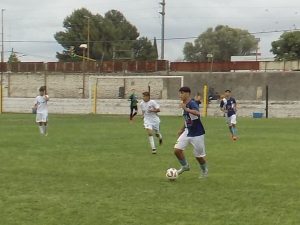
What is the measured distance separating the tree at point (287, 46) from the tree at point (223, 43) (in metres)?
24.0

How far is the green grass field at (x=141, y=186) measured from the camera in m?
8.23

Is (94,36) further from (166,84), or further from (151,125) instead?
(151,125)

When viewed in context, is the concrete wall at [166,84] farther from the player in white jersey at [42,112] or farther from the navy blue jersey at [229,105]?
the player in white jersey at [42,112]

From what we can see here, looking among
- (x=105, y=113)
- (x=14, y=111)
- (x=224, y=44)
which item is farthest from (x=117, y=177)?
(x=224, y=44)

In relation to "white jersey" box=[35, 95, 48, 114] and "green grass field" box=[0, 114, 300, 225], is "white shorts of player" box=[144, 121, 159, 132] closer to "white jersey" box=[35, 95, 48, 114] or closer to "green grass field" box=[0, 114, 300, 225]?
"green grass field" box=[0, 114, 300, 225]

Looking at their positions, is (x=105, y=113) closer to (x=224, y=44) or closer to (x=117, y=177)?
(x=117, y=177)

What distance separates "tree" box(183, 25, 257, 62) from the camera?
118688 mm

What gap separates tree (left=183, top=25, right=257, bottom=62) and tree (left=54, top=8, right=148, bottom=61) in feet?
55.8

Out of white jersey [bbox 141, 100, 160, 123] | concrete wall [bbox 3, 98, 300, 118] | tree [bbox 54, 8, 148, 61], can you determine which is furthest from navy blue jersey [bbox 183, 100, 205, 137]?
tree [bbox 54, 8, 148, 61]

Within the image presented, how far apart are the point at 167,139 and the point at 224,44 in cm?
9900

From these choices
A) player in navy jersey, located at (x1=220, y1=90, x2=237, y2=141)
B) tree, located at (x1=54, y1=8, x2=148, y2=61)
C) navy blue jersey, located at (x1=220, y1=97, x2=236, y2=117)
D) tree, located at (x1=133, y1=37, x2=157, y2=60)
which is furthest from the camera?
tree, located at (x1=133, y1=37, x2=157, y2=60)

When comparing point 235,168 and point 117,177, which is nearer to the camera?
point 117,177

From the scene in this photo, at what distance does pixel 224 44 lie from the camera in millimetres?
118812

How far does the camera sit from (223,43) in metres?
119
